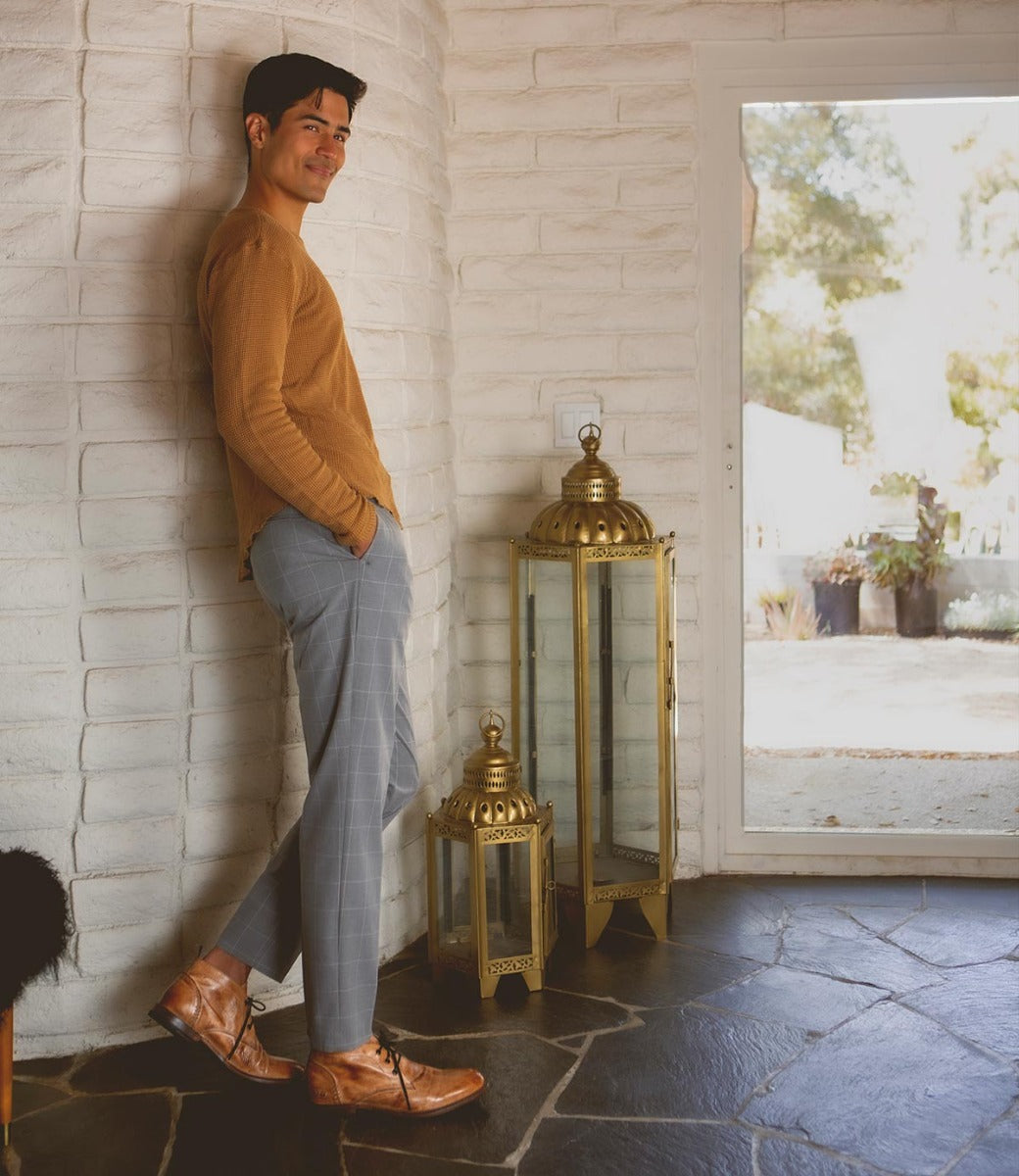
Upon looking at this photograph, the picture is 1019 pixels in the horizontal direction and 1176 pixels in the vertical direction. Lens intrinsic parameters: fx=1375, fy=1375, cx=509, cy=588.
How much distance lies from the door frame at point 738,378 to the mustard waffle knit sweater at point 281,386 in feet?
4.26

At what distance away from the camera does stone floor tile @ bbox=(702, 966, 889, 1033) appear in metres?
2.73

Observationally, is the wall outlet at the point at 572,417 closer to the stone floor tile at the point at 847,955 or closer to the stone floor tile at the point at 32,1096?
the stone floor tile at the point at 847,955

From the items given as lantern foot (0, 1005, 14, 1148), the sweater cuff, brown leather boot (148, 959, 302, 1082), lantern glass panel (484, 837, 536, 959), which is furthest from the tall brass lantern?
lantern foot (0, 1005, 14, 1148)

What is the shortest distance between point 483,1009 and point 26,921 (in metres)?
1.01

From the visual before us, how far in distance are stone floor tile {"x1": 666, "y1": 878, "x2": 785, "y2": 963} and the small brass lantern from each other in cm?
43

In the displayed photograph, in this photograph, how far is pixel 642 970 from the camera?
300cm

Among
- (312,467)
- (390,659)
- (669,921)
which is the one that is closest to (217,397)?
(312,467)

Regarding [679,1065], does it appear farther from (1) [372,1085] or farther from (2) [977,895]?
(2) [977,895]

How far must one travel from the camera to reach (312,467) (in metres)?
2.24

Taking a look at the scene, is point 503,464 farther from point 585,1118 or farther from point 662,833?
point 585,1118

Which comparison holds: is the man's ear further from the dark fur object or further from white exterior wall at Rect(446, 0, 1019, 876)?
the dark fur object

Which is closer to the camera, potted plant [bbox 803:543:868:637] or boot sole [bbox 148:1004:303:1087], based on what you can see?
boot sole [bbox 148:1004:303:1087]

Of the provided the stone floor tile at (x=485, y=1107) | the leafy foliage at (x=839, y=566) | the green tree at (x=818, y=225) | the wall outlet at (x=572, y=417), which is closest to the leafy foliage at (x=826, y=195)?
the green tree at (x=818, y=225)

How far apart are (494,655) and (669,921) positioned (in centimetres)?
79
